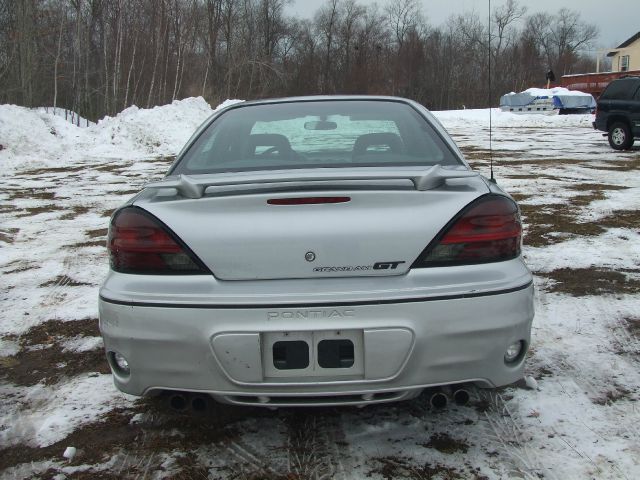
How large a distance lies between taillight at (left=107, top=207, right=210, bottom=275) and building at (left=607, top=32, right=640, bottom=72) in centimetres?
5645

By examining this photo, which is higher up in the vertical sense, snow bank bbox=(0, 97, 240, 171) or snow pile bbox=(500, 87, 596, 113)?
snow pile bbox=(500, 87, 596, 113)

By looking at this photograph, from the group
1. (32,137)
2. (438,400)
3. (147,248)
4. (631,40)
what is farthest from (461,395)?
(631,40)

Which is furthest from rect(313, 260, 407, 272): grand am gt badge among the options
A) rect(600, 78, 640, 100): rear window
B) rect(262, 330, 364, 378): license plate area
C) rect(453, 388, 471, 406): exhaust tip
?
rect(600, 78, 640, 100): rear window

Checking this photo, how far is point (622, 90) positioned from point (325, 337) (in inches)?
562

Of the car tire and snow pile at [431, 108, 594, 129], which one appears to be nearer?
the car tire

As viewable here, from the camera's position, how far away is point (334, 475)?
2.13 metres

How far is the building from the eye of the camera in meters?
50.1

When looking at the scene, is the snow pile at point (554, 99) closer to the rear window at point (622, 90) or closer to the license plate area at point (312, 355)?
the rear window at point (622, 90)

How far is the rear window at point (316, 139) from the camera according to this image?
266 centimetres

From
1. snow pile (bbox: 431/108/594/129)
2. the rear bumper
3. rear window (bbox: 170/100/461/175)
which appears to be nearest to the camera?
the rear bumper

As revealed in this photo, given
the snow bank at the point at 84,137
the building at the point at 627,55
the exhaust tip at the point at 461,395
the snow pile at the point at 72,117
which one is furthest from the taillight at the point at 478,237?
the building at the point at 627,55

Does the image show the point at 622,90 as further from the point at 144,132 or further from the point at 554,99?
the point at 554,99

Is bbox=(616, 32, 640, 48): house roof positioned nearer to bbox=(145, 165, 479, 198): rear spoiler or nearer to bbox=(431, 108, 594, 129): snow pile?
bbox=(431, 108, 594, 129): snow pile

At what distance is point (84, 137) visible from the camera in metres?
16.2
